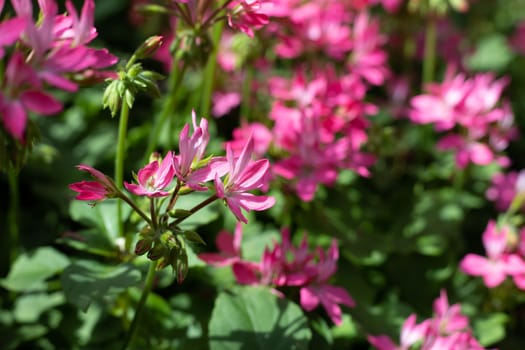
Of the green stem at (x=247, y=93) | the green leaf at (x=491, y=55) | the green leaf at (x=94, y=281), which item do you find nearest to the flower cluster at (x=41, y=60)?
the green leaf at (x=94, y=281)

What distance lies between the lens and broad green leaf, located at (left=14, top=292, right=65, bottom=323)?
1.66 metres

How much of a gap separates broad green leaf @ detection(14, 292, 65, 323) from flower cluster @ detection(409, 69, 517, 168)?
46.4 inches

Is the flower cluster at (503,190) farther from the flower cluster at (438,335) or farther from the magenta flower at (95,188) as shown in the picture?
the magenta flower at (95,188)

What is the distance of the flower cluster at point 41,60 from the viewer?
2.78ft

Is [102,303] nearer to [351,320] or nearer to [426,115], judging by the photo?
[351,320]

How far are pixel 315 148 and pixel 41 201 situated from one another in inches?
36.8

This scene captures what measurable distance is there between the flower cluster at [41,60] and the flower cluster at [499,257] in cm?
119

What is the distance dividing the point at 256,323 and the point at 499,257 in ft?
2.60

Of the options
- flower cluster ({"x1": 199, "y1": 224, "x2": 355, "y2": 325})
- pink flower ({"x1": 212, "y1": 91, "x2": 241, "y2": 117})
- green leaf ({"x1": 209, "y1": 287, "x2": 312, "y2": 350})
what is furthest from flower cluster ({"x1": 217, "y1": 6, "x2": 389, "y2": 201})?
green leaf ({"x1": 209, "y1": 287, "x2": 312, "y2": 350})

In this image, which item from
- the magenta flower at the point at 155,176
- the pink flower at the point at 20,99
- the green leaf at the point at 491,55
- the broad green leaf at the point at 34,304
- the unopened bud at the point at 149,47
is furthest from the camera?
the green leaf at the point at 491,55

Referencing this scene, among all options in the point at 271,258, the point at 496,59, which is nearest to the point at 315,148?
the point at 271,258

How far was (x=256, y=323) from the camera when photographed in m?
1.36

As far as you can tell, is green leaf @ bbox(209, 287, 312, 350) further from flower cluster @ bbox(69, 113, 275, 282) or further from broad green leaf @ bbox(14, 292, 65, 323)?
broad green leaf @ bbox(14, 292, 65, 323)

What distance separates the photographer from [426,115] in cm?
205
